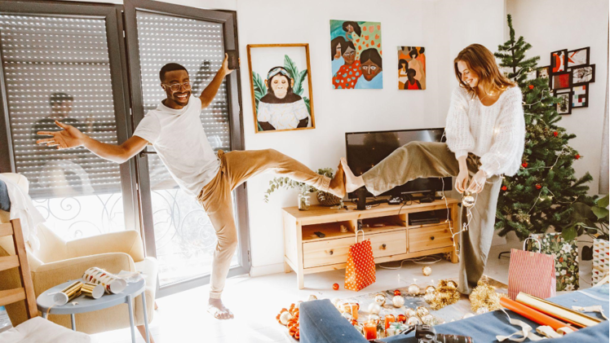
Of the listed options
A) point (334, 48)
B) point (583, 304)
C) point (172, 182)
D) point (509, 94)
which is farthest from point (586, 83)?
point (172, 182)

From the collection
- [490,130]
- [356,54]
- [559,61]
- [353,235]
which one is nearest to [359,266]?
[353,235]

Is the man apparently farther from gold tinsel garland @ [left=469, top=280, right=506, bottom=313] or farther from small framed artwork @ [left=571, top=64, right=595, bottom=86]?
small framed artwork @ [left=571, top=64, right=595, bottom=86]

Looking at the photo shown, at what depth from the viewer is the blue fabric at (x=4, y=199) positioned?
6.07ft

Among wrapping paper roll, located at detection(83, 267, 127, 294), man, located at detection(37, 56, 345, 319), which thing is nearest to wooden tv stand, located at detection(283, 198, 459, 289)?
man, located at detection(37, 56, 345, 319)

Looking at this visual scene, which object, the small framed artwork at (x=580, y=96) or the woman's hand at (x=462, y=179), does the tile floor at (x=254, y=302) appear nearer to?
the woman's hand at (x=462, y=179)

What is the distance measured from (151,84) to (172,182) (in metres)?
0.80

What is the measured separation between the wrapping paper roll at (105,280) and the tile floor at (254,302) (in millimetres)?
401

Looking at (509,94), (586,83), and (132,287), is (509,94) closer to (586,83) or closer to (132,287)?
(586,83)

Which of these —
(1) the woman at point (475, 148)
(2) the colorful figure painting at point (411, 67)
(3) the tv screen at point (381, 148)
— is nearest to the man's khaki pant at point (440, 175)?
(1) the woman at point (475, 148)

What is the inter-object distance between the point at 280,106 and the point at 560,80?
269cm

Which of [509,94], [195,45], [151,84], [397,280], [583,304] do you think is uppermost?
[195,45]

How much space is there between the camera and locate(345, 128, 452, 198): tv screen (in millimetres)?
3363

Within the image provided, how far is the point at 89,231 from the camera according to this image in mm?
2809

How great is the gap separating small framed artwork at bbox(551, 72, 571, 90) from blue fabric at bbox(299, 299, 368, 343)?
3.44m
